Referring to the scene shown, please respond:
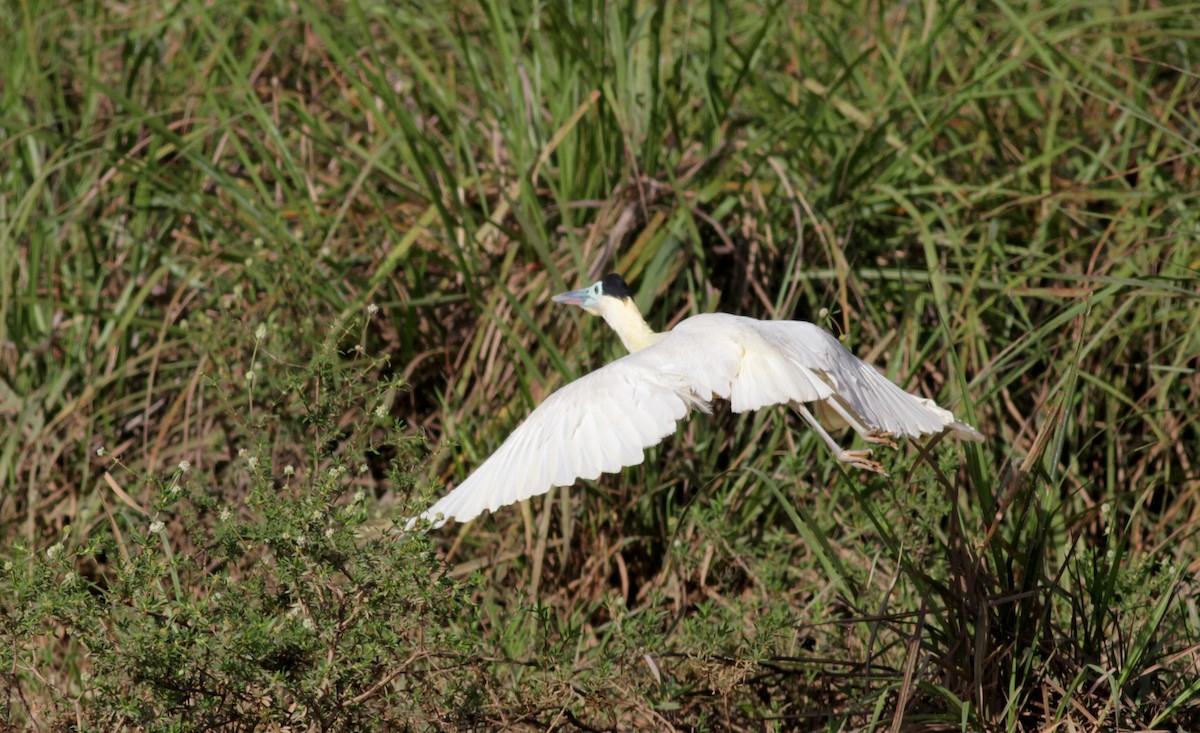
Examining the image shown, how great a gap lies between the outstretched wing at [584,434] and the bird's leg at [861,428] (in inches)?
15.2

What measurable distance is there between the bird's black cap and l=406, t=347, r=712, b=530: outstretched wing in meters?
0.61

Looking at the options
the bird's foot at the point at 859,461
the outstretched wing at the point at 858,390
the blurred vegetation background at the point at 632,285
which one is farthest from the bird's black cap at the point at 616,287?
the bird's foot at the point at 859,461

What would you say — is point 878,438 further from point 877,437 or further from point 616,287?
point 616,287

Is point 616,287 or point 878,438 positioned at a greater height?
point 616,287

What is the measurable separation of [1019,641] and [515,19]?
3.04 m

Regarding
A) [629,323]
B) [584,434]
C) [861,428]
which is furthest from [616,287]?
[584,434]

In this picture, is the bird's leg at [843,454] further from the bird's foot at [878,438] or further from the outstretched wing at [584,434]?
the outstretched wing at [584,434]

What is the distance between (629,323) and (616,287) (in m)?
0.11

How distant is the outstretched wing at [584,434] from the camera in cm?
255

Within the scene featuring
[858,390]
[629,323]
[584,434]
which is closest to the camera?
[584,434]

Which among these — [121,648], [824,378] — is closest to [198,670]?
[121,648]

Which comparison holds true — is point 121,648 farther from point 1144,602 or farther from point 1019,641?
point 1144,602

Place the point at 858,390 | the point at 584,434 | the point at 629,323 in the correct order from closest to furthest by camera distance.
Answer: the point at 584,434
the point at 858,390
the point at 629,323

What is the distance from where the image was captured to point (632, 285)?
410cm
